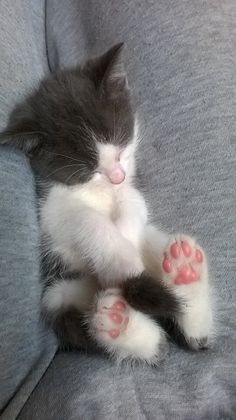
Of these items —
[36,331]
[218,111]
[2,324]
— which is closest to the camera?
[2,324]

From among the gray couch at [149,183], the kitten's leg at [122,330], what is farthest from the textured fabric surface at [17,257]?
the kitten's leg at [122,330]

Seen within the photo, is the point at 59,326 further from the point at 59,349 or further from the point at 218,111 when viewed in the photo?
the point at 218,111

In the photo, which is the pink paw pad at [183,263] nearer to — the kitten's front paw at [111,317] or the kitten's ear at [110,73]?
the kitten's front paw at [111,317]

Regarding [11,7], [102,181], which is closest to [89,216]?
[102,181]

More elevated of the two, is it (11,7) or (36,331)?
(11,7)

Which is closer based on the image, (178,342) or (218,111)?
(178,342)

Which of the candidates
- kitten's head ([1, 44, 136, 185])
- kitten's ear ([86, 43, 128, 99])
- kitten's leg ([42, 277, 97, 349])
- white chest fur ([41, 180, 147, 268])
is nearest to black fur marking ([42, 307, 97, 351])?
A: kitten's leg ([42, 277, 97, 349])

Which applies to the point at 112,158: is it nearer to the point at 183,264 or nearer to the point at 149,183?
the point at 149,183
